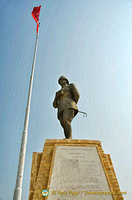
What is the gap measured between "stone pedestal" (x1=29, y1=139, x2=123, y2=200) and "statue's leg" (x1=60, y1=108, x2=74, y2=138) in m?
0.59

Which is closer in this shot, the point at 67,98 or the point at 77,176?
the point at 77,176

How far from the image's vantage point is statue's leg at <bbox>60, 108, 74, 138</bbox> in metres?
4.41

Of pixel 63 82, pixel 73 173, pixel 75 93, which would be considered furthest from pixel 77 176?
pixel 63 82

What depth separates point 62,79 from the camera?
5605mm

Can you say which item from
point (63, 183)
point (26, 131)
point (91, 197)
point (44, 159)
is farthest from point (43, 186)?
point (26, 131)

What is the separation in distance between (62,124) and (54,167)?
5.32 feet

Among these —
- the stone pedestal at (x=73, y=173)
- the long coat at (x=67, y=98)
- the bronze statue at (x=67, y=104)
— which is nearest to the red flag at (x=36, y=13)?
the bronze statue at (x=67, y=104)

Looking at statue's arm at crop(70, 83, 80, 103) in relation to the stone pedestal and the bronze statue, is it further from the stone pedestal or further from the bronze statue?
the stone pedestal

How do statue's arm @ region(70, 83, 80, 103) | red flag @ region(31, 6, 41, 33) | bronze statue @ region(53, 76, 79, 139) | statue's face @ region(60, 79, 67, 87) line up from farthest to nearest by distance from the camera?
red flag @ region(31, 6, 41, 33) → statue's face @ region(60, 79, 67, 87) → statue's arm @ region(70, 83, 80, 103) → bronze statue @ region(53, 76, 79, 139)

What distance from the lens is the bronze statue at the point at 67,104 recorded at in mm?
4512

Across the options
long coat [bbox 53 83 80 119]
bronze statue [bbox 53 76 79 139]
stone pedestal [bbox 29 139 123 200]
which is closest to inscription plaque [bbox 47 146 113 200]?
stone pedestal [bbox 29 139 123 200]

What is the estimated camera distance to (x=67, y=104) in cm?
472

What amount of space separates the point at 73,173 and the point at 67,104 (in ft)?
6.97

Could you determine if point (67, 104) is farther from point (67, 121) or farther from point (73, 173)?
point (73, 173)
